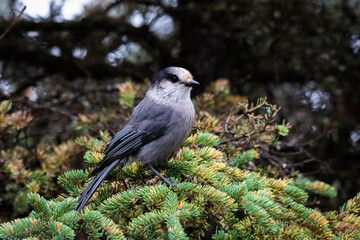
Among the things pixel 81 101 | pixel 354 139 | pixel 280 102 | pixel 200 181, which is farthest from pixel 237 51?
pixel 200 181

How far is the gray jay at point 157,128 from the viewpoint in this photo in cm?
260

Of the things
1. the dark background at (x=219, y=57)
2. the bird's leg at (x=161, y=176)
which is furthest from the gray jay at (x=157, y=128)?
the dark background at (x=219, y=57)

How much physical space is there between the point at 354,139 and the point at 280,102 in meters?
0.92

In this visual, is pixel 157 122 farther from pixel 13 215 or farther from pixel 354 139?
pixel 354 139

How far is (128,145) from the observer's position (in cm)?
268

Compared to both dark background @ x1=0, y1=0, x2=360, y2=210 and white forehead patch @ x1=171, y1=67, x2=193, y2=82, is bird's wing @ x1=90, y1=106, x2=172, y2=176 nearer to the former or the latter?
white forehead patch @ x1=171, y1=67, x2=193, y2=82

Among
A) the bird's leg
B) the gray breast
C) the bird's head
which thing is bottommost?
the bird's leg

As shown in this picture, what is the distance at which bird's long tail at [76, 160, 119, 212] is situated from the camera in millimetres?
1909

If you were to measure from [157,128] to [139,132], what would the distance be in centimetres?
14

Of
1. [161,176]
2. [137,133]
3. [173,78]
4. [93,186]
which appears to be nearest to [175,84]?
[173,78]

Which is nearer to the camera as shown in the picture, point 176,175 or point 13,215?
point 176,175

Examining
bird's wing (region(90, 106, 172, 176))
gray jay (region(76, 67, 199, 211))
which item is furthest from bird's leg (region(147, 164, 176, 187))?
bird's wing (region(90, 106, 172, 176))

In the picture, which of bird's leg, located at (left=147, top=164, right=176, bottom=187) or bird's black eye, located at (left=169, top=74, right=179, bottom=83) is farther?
bird's black eye, located at (left=169, top=74, right=179, bottom=83)

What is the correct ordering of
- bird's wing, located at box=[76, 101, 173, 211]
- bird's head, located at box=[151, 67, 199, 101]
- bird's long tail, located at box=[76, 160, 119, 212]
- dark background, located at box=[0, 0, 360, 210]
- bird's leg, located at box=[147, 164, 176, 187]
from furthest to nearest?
dark background, located at box=[0, 0, 360, 210], bird's head, located at box=[151, 67, 199, 101], bird's wing, located at box=[76, 101, 173, 211], bird's leg, located at box=[147, 164, 176, 187], bird's long tail, located at box=[76, 160, 119, 212]
